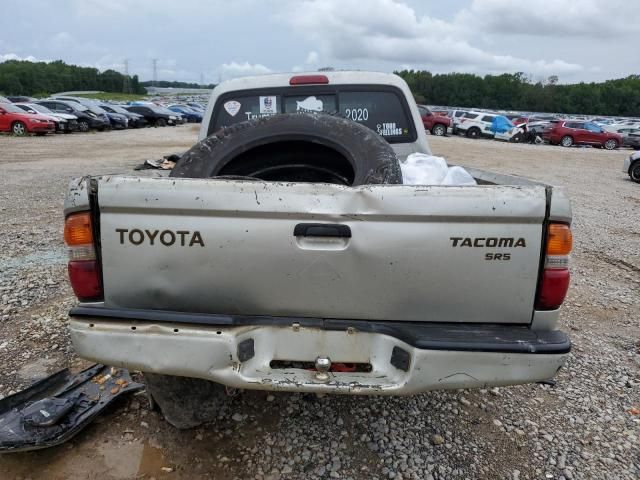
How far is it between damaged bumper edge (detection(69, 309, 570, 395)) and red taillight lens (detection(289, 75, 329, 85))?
2.36 metres

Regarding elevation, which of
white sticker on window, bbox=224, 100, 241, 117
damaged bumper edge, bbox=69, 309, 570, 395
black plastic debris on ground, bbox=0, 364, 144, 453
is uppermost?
white sticker on window, bbox=224, 100, 241, 117

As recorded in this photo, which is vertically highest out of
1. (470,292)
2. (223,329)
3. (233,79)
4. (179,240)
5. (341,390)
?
(233,79)

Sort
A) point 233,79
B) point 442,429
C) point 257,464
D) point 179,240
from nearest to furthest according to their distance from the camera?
1. point 179,240
2. point 257,464
3. point 442,429
4. point 233,79

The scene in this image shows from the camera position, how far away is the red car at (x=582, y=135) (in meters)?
30.4

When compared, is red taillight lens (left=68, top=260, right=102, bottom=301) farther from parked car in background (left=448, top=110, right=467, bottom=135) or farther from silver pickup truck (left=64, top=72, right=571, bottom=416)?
parked car in background (left=448, top=110, right=467, bottom=135)

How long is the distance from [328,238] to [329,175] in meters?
1.03

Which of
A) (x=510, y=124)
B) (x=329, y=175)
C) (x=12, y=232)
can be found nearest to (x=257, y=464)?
(x=329, y=175)

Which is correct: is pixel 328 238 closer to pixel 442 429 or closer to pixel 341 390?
pixel 341 390

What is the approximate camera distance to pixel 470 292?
2086 mm

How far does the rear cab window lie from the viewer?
3.84 metres

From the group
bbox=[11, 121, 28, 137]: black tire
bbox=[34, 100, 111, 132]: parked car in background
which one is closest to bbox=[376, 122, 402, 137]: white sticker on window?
bbox=[11, 121, 28, 137]: black tire

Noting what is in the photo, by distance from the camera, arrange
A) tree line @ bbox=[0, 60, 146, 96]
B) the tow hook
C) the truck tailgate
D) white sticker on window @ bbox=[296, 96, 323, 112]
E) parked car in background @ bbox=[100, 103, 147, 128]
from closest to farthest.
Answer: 1. the truck tailgate
2. the tow hook
3. white sticker on window @ bbox=[296, 96, 323, 112]
4. parked car in background @ bbox=[100, 103, 147, 128]
5. tree line @ bbox=[0, 60, 146, 96]

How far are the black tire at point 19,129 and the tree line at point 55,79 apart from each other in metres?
61.5

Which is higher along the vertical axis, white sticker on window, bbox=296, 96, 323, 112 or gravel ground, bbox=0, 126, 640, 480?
white sticker on window, bbox=296, 96, 323, 112
